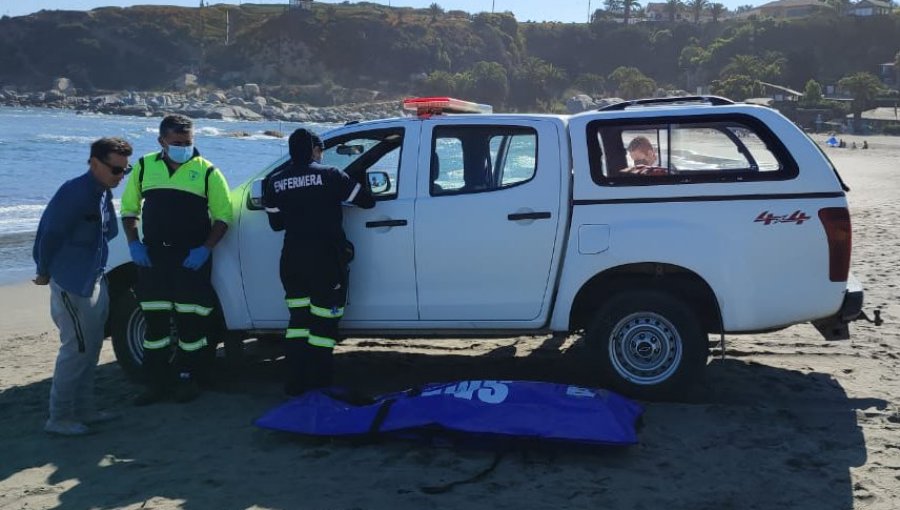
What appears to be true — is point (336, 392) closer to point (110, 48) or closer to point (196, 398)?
point (196, 398)

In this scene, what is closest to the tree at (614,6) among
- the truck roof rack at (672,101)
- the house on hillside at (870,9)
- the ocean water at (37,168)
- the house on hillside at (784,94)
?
the house on hillside at (870,9)

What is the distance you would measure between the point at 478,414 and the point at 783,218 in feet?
7.47

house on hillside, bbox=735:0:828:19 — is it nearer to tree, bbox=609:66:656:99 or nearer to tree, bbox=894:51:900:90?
tree, bbox=609:66:656:99

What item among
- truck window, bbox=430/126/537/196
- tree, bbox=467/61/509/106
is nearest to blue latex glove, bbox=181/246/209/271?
truck window, bbox=430/126/537/196

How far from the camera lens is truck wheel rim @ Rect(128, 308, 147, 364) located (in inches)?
263

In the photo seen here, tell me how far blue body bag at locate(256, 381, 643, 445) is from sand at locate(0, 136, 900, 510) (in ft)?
0.38

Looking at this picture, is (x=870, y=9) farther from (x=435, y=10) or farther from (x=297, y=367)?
(x=297, y=367)

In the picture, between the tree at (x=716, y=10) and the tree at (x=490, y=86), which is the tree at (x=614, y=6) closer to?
the tree at (x=716, y=10)

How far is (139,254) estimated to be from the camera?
20.2 feet

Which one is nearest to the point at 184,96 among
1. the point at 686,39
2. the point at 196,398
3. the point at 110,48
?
the point at 110,48

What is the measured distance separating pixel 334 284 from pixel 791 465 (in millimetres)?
2951

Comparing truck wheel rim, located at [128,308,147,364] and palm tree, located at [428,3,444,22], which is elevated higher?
palm tree, located at [428,3,444,22]

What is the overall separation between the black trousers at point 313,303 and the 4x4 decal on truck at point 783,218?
2.68m

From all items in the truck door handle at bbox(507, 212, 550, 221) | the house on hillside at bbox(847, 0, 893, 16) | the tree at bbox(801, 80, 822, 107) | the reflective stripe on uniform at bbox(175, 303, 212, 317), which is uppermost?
the house on hillside at bbox(847, 0, 893, 16)
